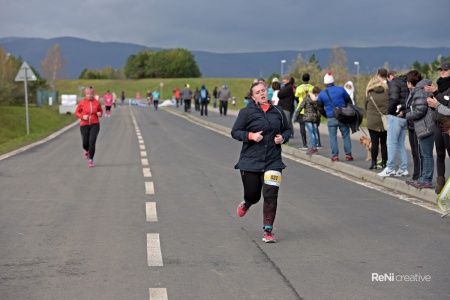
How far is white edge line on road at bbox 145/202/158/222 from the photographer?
945cm

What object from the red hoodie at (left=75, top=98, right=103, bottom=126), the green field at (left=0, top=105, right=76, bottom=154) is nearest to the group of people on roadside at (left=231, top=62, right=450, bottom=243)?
the red hoodie at (left=75, top=98, right=103, bottom=126)

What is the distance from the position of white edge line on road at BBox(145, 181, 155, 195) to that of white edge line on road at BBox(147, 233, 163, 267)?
147 inches

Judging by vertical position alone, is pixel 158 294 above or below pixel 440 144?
below

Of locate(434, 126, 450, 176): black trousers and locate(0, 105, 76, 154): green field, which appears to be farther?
locate(0, 105, 76, 154): green field

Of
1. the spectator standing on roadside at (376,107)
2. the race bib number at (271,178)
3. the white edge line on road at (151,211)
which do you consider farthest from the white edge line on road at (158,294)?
the spectator standing on roadside at (376,107)

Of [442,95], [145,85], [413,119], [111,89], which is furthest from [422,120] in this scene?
[145,85]

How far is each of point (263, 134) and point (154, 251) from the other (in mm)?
1746

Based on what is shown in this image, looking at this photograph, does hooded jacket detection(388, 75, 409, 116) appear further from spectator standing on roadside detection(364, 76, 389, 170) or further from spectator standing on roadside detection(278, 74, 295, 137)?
spectator standing on roadside detection(278, 74, 295, 137)

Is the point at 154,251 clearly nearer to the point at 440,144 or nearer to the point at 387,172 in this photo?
the point at 440,144

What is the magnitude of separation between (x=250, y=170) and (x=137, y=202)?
326 cm

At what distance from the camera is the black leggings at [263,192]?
812cm

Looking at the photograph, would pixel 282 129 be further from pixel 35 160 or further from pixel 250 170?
pixel 35 160

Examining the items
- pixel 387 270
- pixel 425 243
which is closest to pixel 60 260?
pixel 387 270

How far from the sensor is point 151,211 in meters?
10.1
